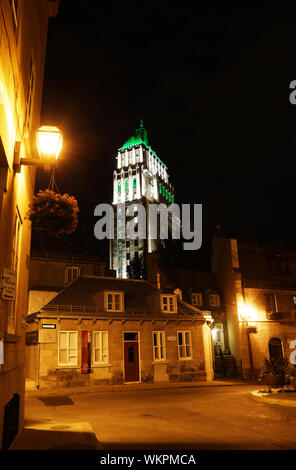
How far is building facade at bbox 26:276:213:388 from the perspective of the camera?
21.1 meters

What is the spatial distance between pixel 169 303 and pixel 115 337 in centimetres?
486

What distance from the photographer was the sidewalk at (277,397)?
42.9ft

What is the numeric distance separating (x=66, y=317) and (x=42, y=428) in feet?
42.8

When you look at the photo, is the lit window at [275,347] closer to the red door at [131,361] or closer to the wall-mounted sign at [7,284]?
the red door at [131,361]

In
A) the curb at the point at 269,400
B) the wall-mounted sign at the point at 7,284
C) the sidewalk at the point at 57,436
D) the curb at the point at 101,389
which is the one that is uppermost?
the wall-mounted sign at the point at 7,284

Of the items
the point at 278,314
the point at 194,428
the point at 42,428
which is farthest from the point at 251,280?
the point at 42,428

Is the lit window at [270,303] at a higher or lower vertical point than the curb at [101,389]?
higher

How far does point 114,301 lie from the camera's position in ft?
79.4

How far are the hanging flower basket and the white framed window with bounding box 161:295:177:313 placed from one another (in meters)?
19.9

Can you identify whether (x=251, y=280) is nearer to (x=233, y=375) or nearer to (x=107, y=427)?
(x=233, y=375)

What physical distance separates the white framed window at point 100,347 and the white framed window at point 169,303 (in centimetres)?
485

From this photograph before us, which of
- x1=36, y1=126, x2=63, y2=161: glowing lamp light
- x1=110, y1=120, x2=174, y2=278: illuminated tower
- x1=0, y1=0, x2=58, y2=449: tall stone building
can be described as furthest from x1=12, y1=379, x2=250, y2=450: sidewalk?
x1=110, y1=120, x2=174, y2=278: illuminated tower

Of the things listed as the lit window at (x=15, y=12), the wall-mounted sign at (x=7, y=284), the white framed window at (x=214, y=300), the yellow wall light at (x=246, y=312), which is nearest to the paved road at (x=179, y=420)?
the wall-mounted sign at (x=7, y=284)
